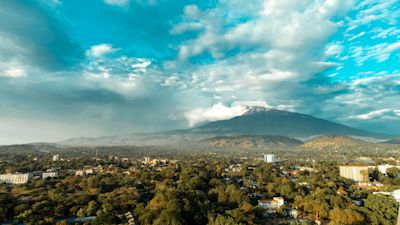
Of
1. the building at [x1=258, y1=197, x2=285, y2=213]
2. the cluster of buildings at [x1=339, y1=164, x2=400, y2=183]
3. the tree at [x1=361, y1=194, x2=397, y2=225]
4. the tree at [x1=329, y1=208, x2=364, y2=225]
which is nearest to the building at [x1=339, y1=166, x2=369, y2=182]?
the cluster of buildings at [x1=339, y1=164, x2=400, y2=183]

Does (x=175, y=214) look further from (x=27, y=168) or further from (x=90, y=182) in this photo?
(x=27, y=168)

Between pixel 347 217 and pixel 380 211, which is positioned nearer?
pixel 347 217

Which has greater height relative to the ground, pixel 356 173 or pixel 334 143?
pixel 334 143

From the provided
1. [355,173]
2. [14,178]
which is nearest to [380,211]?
[355,173]

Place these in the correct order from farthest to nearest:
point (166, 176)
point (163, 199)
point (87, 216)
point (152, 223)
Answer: point (166, 176) < point (163, 199) < point (87, 216) < point (152, 223)

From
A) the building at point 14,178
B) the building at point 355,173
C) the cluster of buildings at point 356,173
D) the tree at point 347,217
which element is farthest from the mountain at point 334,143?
the building at point 14,178

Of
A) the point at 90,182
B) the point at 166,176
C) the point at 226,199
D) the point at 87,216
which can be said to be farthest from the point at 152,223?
the point at 166,176

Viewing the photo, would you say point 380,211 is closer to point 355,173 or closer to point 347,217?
point 347,217

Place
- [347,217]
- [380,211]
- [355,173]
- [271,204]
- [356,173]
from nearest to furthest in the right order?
[347,217], [380,211], [271,204], [356,173], [355,173]
